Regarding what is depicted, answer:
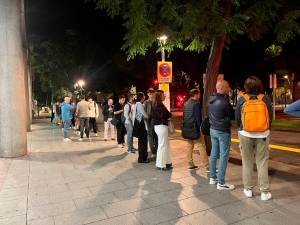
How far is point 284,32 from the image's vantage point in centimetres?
894

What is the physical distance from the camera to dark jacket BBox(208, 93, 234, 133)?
5.57 meters

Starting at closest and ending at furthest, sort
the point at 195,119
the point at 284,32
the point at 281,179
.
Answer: the point at 281,179
the point at 195,119
the point at 284,32

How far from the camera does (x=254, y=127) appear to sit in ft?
16.1

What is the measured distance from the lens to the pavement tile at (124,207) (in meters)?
4.73

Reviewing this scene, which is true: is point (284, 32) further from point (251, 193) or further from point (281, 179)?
point (251, 193)

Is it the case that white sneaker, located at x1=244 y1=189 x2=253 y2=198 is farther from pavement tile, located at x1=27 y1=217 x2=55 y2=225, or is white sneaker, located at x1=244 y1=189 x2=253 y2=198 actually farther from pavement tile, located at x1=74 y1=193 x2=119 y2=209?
pavement tile, located at x1=27 y1=217 x2=55 y2=225

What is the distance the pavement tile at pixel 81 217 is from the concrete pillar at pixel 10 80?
5.23 meters

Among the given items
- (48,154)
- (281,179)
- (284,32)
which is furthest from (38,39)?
(281,179)

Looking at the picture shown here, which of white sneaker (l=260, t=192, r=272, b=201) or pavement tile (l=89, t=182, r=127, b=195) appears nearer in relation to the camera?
white sneaker (l=260, t=192, r=272, b=201)

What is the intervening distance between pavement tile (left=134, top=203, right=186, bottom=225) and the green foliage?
14.3ft

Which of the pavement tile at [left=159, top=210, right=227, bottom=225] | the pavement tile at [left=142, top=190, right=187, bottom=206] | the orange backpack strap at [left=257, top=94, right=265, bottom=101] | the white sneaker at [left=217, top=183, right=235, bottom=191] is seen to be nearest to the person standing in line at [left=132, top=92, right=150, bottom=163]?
the pavement tile at [left=142, top=190, right=187, bottom=206]

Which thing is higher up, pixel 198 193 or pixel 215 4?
pixel 215 4

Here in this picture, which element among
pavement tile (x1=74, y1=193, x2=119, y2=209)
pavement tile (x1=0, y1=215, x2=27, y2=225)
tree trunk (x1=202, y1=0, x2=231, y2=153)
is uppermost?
tree trunk (x1=202, y1=0, x2=231, y2=153)

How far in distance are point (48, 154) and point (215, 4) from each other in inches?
240
